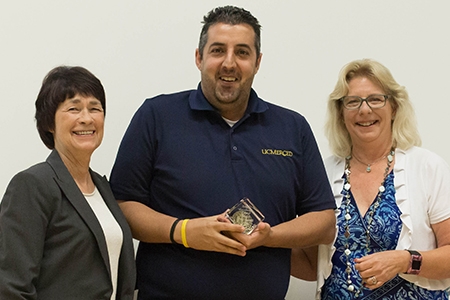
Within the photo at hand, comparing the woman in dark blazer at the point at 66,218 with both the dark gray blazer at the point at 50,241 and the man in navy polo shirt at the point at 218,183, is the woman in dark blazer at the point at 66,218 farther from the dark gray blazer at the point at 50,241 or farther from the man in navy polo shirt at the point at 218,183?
the man in navy polo shirt at the point at 218,183

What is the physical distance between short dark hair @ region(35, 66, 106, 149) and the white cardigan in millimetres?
1084

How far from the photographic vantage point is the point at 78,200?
1690 millimetres

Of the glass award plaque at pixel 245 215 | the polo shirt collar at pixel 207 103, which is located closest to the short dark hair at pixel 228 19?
the polo shirt collar at pixel 207 103

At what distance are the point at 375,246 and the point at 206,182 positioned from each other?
71cm

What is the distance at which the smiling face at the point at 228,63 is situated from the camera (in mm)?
2051

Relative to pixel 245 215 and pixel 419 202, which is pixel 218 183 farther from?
pixel 419 202

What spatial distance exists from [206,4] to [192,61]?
0.26 metres

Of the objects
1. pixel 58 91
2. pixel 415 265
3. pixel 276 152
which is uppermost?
pixel 58 91

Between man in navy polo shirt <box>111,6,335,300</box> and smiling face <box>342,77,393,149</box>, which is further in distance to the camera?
smiling face <box>342,77,393,149</box>

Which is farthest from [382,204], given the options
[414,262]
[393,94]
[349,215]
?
[393,94]

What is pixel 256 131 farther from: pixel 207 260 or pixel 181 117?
pixel 207 260

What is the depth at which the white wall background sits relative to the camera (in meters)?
2.30

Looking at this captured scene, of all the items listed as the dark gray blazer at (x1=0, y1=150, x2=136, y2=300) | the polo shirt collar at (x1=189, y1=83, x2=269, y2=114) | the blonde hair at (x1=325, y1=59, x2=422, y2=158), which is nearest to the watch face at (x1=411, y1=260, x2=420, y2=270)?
the blonde hair at (x1=325, y1=59, x2=422, y2=158)

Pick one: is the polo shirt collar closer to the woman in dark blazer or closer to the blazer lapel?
the woman in dark blazer
